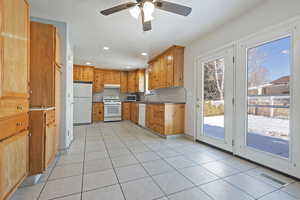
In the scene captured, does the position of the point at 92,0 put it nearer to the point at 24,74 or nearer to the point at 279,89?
the point at 24,74

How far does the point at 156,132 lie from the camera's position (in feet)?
12.7

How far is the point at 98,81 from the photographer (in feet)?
20.0

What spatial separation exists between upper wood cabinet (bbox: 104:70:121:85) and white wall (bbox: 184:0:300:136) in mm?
3738

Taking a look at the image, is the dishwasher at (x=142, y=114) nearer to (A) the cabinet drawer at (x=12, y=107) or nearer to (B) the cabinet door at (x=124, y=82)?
(B) the cabinet door at (x=124, y=82)

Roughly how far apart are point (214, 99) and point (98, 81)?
499cm

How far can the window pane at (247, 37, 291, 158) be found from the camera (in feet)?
5.88

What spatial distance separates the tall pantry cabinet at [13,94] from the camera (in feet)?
3.37

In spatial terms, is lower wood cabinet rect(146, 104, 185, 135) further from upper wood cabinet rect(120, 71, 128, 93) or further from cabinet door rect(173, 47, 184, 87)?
upper wood cabinet rect(120, 71, 128, 93)

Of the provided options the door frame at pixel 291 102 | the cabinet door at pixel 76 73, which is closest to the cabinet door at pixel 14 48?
the door frame at pixel 291 102

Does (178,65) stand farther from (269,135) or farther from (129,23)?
(269,135)

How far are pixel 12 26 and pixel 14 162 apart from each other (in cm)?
119

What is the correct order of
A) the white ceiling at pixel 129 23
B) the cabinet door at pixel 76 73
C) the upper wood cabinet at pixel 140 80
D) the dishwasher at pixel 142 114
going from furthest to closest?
the upper wood cabinet at pixel 140 80
the cabinet door at pixel 76 73
the dishwasher at pixel 142 114
the white ceiling at pixel 129 23

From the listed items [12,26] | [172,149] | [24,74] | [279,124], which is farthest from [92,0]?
[279,124]

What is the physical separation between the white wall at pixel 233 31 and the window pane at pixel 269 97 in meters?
0.31
